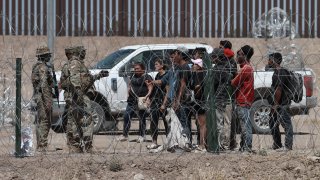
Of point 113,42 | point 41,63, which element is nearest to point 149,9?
point 113,42

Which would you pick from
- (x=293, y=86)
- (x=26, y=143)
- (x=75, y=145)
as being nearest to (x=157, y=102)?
(x=75, y=145)

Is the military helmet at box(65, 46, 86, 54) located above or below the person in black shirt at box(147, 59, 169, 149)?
above

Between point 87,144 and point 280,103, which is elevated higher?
point 280,103

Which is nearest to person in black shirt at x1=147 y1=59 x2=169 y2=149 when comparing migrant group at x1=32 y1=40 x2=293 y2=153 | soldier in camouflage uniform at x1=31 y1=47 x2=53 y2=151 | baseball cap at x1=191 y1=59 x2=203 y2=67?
migrant group at x1=32 y1=40 x2=293 y2=153

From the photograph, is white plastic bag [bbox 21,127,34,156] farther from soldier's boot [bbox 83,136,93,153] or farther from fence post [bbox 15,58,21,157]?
soldier's boot [bbox 83,136,93,153]

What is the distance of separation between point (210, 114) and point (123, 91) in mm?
5308

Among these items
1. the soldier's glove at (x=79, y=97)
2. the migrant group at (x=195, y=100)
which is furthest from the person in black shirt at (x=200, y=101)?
the soldier's glove at (x=79, y=97)

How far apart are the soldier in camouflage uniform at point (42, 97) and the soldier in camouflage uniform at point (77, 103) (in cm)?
52

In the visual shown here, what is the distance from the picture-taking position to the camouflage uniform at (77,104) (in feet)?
45.8

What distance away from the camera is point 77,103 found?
13953 mm

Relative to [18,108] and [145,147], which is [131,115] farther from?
[18,108]

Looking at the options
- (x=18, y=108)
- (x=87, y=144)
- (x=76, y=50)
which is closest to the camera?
(x=18, y=108)

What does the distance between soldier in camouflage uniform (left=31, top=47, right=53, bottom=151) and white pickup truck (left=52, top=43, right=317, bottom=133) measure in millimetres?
288

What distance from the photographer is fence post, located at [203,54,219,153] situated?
13.5 meters
